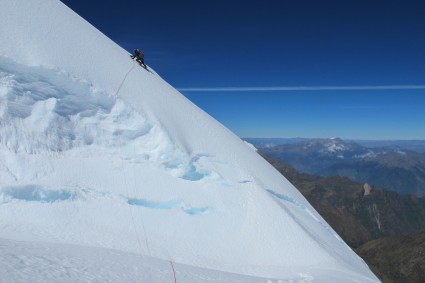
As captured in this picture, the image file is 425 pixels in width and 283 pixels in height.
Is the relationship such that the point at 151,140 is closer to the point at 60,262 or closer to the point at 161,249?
the point at 161,249

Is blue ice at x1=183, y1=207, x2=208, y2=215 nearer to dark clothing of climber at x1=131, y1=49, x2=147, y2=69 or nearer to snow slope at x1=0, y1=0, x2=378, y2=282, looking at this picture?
snow slope at x1=0, y1=0, x2=378, y2=282

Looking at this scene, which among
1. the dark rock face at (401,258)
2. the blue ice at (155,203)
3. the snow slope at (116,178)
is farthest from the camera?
the dark rock face at (401,258)

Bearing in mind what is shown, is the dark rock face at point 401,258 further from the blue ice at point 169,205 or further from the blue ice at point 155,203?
the blue ice at point 155,203

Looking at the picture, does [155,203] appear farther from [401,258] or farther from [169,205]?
[401,258]

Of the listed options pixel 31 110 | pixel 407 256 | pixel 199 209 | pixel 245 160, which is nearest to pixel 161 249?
pixel 199 209

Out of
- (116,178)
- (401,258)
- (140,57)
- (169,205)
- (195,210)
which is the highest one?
(140,57)

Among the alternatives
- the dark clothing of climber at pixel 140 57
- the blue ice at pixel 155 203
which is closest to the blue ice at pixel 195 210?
the blue ice at pixel 155 203

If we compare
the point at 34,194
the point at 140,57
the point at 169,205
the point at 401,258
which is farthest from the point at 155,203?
the point at 401,258

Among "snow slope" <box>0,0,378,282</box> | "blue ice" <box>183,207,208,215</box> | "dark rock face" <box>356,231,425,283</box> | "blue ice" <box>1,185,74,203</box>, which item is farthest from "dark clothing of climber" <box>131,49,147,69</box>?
"dark rock face" <box>356,231,425,283</box>
